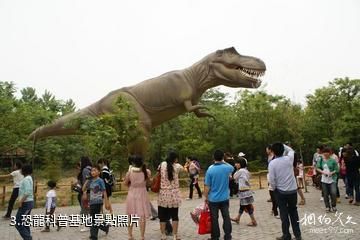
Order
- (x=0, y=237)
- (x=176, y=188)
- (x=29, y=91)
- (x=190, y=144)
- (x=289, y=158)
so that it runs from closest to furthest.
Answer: (x=289, y=158), (x=176, y=188), (x=0, y=237), (x=190, y=144), (x=29, y=91)

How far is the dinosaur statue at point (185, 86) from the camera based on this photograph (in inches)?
416

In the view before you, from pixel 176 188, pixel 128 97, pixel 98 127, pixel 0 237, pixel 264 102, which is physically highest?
pixel 264 102

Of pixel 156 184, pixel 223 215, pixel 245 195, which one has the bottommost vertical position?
pixel 223 215

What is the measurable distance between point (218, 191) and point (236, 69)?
5.78 metres

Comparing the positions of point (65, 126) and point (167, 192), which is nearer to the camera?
point (167, 192)

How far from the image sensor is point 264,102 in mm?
26125

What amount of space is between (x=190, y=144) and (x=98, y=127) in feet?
45.8

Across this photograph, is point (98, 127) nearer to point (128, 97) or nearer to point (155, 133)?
point (128, 97)

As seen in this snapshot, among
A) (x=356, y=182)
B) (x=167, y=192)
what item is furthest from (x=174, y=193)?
(x=356, y=182)

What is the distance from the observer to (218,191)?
5508 mm


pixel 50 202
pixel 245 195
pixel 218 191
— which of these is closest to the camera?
pixel 218 191

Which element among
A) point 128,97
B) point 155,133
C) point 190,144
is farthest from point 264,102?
point 128,97

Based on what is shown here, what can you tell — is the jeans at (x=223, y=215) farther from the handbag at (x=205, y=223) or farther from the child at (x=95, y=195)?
the child at (x=95, y=195)

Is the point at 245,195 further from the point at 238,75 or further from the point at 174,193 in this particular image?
the point at 238,75
